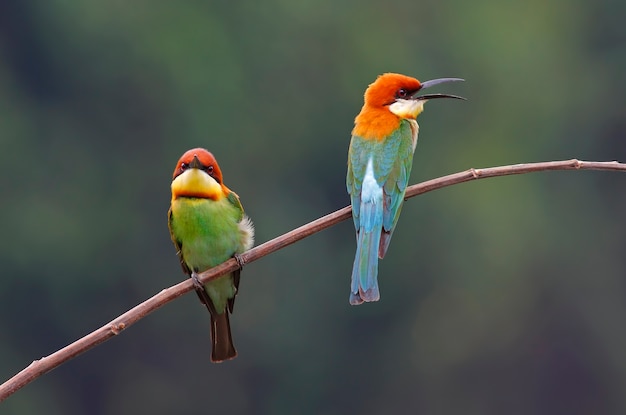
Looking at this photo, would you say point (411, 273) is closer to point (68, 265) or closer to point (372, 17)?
point (372, 17)

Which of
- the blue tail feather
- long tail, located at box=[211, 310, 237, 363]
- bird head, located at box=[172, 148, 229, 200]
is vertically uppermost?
bird head, located at box=[172, 148, 229, 200]

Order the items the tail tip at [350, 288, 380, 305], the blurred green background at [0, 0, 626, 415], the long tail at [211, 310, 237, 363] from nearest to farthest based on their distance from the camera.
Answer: the tail tip at [350, 288, 380, 305]
the long tail at [211, 310, 237, 363]
the blurred green background at [0, 0, 626, 415]

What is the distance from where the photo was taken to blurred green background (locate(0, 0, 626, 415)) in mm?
15102

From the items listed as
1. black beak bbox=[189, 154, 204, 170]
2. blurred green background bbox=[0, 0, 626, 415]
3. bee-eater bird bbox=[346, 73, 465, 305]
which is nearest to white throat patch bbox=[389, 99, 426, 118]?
bee-eater bird bbox=[346, 73, 465, 305]

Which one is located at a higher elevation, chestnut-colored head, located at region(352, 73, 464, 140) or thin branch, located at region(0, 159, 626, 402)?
chestnut-colored head, located at region(352, 73, 464, 140)

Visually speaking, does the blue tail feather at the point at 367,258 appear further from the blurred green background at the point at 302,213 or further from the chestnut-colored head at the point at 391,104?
the blurred green background at the point at 302,213

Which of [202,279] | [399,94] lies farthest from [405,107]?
[202,279]

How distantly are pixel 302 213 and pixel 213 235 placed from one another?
468 inches

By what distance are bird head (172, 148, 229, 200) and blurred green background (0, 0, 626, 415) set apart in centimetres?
1125

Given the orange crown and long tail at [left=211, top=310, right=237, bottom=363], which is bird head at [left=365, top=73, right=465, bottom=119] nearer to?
the orange crown

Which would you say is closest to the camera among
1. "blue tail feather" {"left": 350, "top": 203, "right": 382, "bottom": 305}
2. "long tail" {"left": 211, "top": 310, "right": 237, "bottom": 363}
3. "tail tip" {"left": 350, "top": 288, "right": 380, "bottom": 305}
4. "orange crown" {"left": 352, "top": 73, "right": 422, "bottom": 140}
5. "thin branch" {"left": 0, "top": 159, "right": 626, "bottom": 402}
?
"thin branch" {"left": 0, "top": 159, "right": 626, "bottom": 402}

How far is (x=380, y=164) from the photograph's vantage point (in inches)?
127

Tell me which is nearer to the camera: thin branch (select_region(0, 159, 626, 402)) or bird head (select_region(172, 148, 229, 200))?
thin branch (select_region(0, 159, 626, 402))

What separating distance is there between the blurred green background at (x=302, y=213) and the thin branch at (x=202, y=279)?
11938mm
